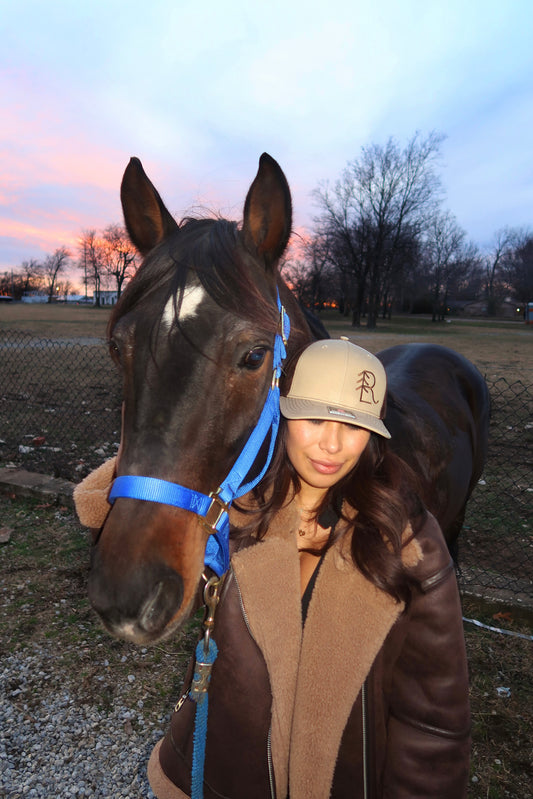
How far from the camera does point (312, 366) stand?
5.20 ft

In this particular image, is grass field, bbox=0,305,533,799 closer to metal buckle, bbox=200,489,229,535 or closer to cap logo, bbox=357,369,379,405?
metal buckle, bbox=200,489,229,535

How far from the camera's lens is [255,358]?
154cm

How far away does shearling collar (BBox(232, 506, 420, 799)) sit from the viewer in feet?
4.72

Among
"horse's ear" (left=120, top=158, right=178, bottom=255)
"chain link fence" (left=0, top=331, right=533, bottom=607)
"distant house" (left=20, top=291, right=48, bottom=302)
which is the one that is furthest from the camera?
"distant house" (left=20, top=291, right=48, bottom=302)

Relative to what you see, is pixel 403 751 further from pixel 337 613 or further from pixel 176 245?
pixel 176 245

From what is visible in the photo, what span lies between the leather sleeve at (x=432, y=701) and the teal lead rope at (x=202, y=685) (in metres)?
0.59

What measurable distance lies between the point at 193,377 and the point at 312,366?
Answer: 0.41 metres

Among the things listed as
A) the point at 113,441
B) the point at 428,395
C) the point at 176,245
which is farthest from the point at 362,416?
the point at 113,441

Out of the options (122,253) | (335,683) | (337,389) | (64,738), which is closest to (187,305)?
(337,389)

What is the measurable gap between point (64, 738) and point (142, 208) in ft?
9.13

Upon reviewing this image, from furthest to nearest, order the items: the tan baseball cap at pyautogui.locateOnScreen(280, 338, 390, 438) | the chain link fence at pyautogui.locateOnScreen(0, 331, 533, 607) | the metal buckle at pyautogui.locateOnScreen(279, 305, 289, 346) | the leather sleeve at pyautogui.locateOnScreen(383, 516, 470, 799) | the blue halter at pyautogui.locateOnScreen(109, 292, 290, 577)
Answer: the chain link fence at pyautogui.locateOnScreen(0, 331, 533, 607) < the metal buckle at pyautogui.locateOnScreen(279, 305, 289, 346) < the tan baseball cap at pyautogui.locateOnScreen(280, 338, 390, 438) < the leather sleeve at pyautogui.locateOnScreen(383, 516, 470, 799) < the blue halter at pyautogui.locateOnScreen(109, 292, 290, 577)

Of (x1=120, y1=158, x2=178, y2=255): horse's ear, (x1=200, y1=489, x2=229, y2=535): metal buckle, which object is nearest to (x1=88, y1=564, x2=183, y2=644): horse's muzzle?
(x1=200, y1=489, x2=229, y2=535): metal buckle

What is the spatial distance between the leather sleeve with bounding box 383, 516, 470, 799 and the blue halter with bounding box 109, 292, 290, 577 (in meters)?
0.61

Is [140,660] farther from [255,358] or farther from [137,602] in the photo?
[255,358]
